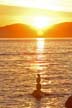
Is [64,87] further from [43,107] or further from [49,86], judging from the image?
[43,107]

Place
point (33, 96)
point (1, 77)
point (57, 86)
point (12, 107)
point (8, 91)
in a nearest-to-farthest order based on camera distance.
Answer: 1. point (12, 107)
2. point (33, 96)
3. point (8, 91)
4. point (57, 86)
5. point (1, 77)

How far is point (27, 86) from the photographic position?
27625 mm

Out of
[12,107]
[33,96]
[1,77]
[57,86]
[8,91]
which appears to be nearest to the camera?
[12,107]

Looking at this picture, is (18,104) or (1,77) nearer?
(18,104)

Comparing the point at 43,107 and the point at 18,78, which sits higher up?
the point at 18,78

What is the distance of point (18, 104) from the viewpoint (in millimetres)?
21672

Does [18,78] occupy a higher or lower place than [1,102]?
higher

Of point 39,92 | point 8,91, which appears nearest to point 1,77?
point 8,91

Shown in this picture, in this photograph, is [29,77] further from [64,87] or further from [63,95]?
[63,95]

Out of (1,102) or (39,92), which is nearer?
(1,102)

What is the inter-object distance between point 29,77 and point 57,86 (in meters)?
5.72

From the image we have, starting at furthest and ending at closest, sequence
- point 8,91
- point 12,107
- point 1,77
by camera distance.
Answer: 1. point 1,77
2. point 8,91
3. point 12,107

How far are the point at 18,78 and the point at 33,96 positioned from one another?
839 centimetres

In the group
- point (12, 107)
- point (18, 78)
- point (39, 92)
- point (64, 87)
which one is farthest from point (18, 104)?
point (18, 78)
